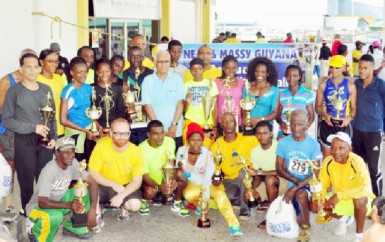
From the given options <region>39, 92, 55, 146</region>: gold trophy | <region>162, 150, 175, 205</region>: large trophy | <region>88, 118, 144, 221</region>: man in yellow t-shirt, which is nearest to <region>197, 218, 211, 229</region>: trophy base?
<region>162, 150, 175, 205</region>: large trophy

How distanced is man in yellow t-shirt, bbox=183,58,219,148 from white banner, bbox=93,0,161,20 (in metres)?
7.67

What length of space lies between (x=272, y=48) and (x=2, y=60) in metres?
3.99

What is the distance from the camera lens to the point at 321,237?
5367 mm

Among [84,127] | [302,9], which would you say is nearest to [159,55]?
[84,127]

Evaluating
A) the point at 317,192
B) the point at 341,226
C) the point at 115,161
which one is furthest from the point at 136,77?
the point at 341,226

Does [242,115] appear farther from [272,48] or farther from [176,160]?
[272,48]

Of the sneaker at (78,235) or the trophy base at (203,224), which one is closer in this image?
the sneaker at (78,235)

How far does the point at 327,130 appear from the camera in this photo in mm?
6254

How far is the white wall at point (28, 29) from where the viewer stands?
869 centimetres

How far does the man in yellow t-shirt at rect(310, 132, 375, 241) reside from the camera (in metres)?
5.03

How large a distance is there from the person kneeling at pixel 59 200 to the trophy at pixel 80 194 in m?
0.04

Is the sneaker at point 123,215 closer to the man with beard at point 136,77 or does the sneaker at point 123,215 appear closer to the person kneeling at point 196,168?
the person kneeling at point 196,168

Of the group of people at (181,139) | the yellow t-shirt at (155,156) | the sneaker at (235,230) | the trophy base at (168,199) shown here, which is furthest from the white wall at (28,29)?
the sneaker at (235,230)

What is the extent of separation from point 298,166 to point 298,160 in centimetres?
6
